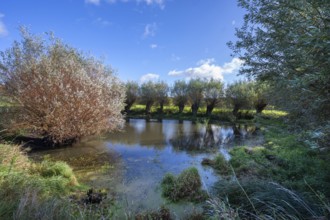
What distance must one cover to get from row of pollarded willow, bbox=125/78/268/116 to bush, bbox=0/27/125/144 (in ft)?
84.6

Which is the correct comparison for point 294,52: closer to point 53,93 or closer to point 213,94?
point 53,93

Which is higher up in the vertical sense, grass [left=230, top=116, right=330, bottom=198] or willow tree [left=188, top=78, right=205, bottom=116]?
willow tree [left=188, top=78, right=205, bottom=116]

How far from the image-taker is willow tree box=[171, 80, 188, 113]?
1614 inches

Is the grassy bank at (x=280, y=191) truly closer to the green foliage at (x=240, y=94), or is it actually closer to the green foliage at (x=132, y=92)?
the green foliage at (x=240, y=94)

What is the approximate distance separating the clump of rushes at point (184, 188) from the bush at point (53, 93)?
23.3 feet

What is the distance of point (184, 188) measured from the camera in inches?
269

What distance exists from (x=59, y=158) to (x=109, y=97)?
5025 mm

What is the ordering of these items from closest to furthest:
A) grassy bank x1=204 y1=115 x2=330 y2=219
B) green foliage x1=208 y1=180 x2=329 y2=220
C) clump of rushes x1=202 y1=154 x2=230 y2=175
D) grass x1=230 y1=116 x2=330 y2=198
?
grassy bank x1=204 y1=115 x2=330 y2=219, green foliage x1=208 y1=180 x2=329 y2=220, grass x1=230 y1=116 x2=330 y2=198, clump of rushes x1=202 y1=154 x2=230 y2=175

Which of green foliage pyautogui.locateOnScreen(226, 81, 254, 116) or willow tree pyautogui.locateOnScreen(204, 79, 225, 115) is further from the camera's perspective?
willow tree pyautogui.locateOnScreen(204, 79, 225, 115)

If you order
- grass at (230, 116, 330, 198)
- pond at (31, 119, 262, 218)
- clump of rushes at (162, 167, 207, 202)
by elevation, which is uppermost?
grass at (230, 116, 330, 198)

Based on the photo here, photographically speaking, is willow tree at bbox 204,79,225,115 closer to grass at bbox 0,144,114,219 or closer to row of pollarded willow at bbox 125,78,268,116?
row of pollarded willow at bbox 125,78,268,116

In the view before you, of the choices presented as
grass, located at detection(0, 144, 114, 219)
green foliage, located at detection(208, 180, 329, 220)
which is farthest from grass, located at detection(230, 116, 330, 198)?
grass, located at detection(0, 144, 114, 219)

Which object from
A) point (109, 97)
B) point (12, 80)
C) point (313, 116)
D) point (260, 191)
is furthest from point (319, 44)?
point (12, 80)

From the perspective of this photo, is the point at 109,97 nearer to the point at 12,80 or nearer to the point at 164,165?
the point at 12,80
